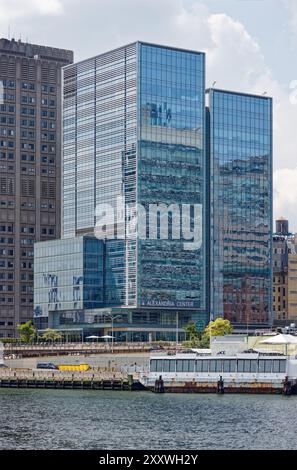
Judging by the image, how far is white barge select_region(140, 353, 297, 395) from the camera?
18700 cm

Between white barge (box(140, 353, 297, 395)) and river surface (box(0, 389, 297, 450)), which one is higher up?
white barge (box(140, 353, 297, 395))

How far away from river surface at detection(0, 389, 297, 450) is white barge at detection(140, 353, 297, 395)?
485cm

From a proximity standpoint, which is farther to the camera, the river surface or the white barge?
the white barge

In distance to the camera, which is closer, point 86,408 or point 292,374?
point 86,408

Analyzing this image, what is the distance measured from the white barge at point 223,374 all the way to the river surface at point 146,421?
4.85 meters

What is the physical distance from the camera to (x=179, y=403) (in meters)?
169

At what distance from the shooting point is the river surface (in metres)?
120

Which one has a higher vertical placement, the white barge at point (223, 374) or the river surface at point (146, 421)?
the white barge at point (223, 374)

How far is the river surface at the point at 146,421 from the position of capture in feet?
394

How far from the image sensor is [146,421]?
140500 mm
